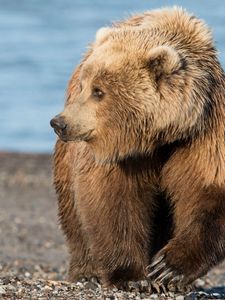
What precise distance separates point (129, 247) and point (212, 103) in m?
0.99

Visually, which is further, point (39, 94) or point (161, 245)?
point (39, 94)

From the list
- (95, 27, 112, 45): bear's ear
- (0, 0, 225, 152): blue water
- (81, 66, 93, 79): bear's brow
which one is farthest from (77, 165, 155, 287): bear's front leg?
(0, 0, 225, 152): blue water

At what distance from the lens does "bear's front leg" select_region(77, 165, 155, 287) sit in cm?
652

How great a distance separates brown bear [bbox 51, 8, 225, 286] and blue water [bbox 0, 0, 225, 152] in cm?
686

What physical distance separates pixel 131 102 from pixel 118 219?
2.41ft

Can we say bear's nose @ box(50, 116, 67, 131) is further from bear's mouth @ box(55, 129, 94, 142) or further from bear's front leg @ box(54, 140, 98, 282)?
bear's front leg @ box(54, 140, 98, 282)

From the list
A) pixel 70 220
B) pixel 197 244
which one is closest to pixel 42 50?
pixel 70 220

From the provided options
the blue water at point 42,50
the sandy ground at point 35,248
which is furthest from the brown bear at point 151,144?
the blue water at point 42,50

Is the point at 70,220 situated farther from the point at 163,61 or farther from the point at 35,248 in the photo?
the point at 35,248

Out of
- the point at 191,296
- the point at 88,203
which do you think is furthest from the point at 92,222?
the point at 191,296

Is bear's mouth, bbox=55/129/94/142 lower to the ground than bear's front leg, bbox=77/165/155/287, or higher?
higher

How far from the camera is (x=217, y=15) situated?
3070 centimetres

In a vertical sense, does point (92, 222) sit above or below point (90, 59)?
below

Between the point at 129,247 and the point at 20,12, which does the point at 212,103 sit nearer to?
the point at 129,247
